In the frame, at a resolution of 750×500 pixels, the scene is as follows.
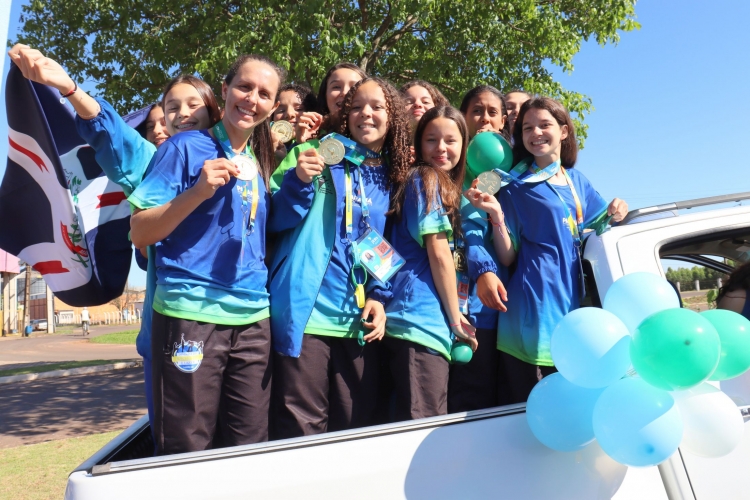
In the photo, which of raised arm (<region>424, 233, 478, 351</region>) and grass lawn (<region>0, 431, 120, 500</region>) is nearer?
raised arm (<region>424, 233, 478, 351</region>)

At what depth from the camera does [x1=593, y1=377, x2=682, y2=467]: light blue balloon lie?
1604 millimetres

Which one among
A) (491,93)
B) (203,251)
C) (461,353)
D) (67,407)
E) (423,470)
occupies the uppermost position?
(491,93)

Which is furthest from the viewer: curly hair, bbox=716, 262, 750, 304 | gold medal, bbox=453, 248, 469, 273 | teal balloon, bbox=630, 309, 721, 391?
gold medal, bbox=453, 248, 469, 273

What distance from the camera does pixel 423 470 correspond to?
5.29ft

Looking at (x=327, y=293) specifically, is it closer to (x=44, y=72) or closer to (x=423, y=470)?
(x=423, y=470)

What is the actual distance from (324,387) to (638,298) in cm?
112

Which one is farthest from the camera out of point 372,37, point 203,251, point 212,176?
point 372,37

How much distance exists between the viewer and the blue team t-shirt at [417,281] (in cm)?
231

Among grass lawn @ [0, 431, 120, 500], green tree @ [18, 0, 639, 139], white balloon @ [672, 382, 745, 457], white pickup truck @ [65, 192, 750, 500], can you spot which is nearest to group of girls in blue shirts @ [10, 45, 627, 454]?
white pickup truck @ [65, 192, 750, 500]

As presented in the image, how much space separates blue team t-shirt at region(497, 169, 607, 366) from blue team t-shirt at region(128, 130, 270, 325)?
976 millimetres

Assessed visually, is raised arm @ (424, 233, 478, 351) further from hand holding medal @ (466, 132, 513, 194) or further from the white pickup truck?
the white pickup truck

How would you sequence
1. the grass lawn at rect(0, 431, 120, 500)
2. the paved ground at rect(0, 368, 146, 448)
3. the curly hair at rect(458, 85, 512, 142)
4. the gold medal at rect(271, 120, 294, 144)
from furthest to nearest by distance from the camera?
the paved ground at rect(0, 368, 146, 448)
the grass lawn at rect(0, 431, 120, 500)
the curly hair at rect(458, 85, 512, 142)
the gold medal at rect(271, 120, 294, 144)

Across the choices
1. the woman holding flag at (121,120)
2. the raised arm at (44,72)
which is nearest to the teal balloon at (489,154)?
the woman holding flag at (121,120)

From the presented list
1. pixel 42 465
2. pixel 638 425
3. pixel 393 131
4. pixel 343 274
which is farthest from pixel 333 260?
pixel 42 465
